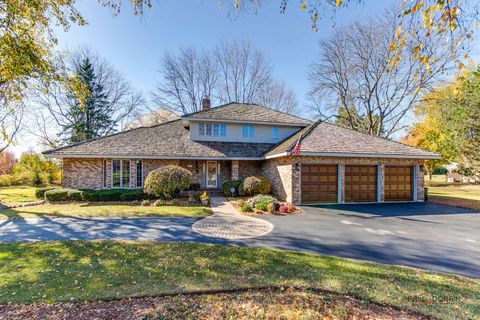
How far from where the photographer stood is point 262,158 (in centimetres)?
1639

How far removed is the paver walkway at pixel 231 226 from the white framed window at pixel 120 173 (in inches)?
318

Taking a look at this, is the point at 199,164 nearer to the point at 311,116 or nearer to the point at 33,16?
the point at 33,16

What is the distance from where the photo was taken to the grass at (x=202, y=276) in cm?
379

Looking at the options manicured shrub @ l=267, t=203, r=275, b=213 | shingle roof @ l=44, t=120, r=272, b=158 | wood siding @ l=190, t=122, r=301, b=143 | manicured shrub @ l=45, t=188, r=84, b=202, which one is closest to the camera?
manicured shrub @ l=267, t=203, r=275, b=213

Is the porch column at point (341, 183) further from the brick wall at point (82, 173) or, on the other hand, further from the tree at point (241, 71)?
the tree at point (241, 71)

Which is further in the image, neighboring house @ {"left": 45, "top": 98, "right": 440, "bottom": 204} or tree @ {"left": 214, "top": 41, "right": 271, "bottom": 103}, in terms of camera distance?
tree @ {"left": 214, "top": 41, "right": 271, "bottom": 103}

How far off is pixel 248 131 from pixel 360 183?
350 inches

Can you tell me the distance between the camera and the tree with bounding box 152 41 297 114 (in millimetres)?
30172

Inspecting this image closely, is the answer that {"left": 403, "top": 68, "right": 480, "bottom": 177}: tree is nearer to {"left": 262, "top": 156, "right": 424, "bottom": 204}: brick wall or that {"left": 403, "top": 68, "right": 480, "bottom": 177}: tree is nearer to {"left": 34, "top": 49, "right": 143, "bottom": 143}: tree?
{"left": 262, "top": 156, "right": 424, "bottom": 204}: brick wall

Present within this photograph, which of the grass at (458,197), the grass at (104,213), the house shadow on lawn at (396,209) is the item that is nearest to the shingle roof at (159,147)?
the grass at (104,213)

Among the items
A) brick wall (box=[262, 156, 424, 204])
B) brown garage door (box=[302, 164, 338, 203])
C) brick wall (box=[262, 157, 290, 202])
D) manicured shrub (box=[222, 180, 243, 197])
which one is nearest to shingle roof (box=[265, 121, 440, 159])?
brick wall (box=[262, 156, 424, 204])

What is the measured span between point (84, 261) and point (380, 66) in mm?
28733

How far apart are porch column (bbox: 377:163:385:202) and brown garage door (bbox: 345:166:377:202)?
0.16 m

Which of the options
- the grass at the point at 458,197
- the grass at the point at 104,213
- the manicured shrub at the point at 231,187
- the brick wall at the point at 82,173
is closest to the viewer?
the grass at the point at 104,213
